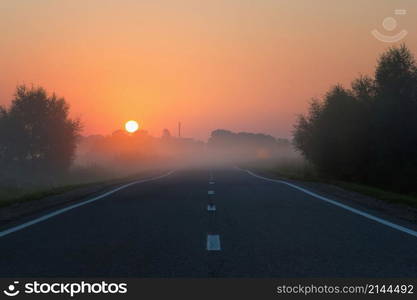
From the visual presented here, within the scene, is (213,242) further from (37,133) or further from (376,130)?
(37,133)

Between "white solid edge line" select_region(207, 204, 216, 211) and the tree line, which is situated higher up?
the tree line

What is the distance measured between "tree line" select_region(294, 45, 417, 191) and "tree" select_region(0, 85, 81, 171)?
78.3ft

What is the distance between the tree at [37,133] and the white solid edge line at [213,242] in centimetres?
3711

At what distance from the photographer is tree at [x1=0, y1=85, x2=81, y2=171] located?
4150 centimetres

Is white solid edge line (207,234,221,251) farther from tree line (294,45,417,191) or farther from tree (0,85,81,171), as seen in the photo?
tree (0,85,81,171)

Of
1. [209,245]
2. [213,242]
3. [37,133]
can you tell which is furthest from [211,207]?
[37,133]

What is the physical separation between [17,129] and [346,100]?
2864 cm

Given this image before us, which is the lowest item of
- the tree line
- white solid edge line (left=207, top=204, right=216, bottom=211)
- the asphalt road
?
the asphalt road

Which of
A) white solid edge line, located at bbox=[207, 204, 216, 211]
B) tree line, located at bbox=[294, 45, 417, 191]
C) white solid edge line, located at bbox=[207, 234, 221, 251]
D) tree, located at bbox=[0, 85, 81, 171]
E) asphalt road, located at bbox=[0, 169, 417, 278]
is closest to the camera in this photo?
asphalt road, located at bbox=[0, 169, 417, 278]

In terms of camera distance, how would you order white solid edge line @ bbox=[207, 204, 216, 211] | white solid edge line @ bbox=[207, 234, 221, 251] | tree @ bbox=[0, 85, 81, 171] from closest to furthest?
white solid edge line @ bbox=[207, 234, 221, 251] < white solid edge line @ bbox=[207, 204, 216, 211] < tree @ bbox=[0, 85, 81, 171]

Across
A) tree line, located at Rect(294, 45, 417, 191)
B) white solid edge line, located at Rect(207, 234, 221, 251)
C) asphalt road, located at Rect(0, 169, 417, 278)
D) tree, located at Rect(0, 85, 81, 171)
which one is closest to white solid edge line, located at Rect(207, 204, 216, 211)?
asphalt road, located at Rect(0, 169, 417, 278)

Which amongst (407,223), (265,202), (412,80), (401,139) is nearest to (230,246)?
(407,223)

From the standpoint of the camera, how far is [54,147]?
Answer: 1708 inches

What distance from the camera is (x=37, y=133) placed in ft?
140
